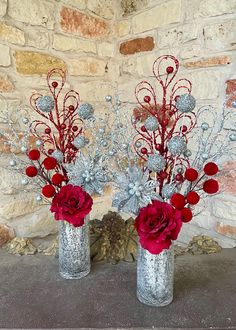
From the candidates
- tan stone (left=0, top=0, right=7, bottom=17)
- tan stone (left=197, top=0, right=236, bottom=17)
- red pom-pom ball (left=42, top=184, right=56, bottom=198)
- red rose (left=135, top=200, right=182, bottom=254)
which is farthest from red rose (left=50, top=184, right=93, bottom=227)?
tan stone (left=197, top=0, right=236, bottom=17)

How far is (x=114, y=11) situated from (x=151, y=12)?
240mm

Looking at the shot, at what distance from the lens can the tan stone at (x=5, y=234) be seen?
1211 mm

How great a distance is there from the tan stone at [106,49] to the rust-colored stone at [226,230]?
0.97 meters

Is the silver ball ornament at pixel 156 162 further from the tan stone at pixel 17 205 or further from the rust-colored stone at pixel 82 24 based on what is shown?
the rust-colored stone at pixel 82 24

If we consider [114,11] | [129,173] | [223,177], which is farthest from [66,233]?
[114,11]

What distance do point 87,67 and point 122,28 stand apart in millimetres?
280

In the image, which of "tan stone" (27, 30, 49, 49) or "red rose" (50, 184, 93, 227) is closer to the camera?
"red rose" (50, 184, 93, 227)

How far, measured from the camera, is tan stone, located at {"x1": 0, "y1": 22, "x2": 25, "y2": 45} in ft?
3.80

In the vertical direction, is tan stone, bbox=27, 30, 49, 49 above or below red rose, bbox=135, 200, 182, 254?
above

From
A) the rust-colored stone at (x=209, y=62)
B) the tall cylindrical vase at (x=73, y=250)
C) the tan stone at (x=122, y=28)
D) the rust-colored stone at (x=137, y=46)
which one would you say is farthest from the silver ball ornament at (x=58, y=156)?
the tan stone at (x=122, y=28)

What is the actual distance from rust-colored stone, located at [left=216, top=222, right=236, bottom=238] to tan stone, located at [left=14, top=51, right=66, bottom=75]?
0.97 meters

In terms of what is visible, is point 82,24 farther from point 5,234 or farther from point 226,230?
point 226,230

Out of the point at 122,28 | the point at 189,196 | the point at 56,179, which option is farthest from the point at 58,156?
the point at 122,28

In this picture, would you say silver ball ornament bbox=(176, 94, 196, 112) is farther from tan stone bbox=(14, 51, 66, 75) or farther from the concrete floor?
tan stone bbox=(14, 51, 66, 75)
